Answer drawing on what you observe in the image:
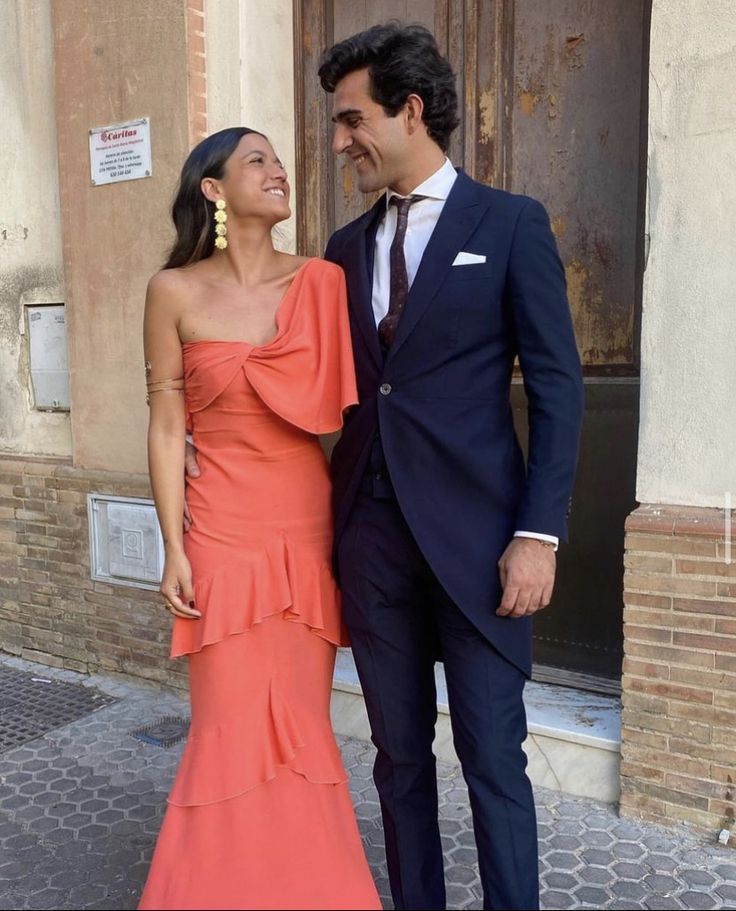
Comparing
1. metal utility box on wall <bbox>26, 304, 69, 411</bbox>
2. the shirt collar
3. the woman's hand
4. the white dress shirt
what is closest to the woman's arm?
the woman's hand

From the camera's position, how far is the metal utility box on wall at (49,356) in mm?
5105

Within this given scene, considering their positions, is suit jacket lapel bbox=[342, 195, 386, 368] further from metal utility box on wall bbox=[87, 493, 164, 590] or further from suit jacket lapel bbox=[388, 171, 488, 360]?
metal utility box on wall bbox=[87, 493, 164, 590]

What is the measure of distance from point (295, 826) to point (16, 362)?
3.77 metres

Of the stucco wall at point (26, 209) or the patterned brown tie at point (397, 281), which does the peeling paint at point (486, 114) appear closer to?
the patterned brown tie at point (397, 281)

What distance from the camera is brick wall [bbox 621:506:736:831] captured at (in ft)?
10.2

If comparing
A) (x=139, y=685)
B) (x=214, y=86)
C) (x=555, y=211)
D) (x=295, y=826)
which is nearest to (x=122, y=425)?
(x=139, y=685)

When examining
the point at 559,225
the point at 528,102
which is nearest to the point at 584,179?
the point at 559,225

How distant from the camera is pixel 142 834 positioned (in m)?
3.38

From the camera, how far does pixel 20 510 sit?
210 inches

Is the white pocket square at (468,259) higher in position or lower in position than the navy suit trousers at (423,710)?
higher

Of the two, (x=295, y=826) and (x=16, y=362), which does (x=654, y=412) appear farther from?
(x=16, y=362)

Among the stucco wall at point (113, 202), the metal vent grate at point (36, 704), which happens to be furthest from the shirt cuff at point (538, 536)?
the metal vent grate at point (36, 704)

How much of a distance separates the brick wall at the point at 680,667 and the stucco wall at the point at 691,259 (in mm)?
160

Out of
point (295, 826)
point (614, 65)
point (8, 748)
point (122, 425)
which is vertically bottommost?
point (8, 748)
